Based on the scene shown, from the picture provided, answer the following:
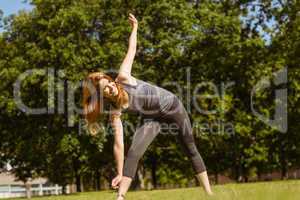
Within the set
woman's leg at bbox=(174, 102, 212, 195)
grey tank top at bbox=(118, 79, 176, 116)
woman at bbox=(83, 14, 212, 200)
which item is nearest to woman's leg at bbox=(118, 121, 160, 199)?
woman at bbox=(83, 14, 212, 200)

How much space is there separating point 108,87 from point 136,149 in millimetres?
934

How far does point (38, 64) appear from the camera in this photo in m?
36.4

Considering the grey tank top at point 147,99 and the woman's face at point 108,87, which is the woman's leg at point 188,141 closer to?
the grey tank top at point 147,99

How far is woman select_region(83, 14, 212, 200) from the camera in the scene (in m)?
7.07

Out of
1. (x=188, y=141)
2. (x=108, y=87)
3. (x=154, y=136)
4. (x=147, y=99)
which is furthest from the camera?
(x=188, y=141)

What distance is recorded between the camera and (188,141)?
26.4 feet

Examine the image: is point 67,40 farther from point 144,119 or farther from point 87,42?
point 144,119

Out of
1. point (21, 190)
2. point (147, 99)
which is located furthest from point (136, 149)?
point (21, 190)

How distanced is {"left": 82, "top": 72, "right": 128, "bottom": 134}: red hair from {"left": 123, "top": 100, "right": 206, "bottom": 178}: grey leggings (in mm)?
564

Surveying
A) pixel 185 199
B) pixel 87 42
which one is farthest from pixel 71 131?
pixel 185 199

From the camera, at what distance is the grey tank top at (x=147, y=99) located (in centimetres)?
731

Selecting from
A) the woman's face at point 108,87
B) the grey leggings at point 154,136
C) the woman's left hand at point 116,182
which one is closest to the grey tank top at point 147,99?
the grey leggings at point 154,136

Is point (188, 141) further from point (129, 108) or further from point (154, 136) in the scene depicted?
point (129, 108)

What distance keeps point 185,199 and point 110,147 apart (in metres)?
29.1
